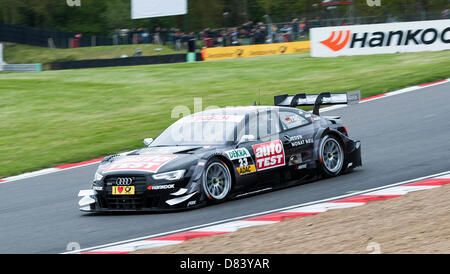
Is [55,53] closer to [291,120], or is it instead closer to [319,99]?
[319,99]

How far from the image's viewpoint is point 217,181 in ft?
29.7

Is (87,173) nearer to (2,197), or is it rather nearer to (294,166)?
(2,197)

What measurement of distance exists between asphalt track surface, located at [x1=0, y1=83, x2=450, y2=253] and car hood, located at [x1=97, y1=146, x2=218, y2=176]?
22.2 inches

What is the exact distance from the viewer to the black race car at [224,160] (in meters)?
8.71

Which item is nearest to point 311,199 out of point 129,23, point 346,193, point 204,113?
point 346,193

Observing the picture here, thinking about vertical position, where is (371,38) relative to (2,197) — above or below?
above

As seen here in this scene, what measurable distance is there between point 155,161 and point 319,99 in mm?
3276

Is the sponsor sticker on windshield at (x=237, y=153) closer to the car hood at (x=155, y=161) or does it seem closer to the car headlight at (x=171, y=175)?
the car hood at (x=155, y=161)

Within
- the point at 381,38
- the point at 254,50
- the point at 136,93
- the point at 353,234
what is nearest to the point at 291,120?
the point at 353,234

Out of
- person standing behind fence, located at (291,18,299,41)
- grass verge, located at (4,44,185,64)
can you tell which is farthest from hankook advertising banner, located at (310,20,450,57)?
grass verge, located at (4,44,185,64)

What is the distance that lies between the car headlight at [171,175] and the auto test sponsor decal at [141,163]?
0.29 feet

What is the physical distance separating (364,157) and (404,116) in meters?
3.37

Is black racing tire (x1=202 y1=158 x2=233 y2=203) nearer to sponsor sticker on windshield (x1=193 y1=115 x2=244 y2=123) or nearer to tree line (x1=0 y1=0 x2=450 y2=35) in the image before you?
sponsor sticker on windshield (x1=193 y1=115 x2=244 y2=123)

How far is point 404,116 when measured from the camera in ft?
48.7
